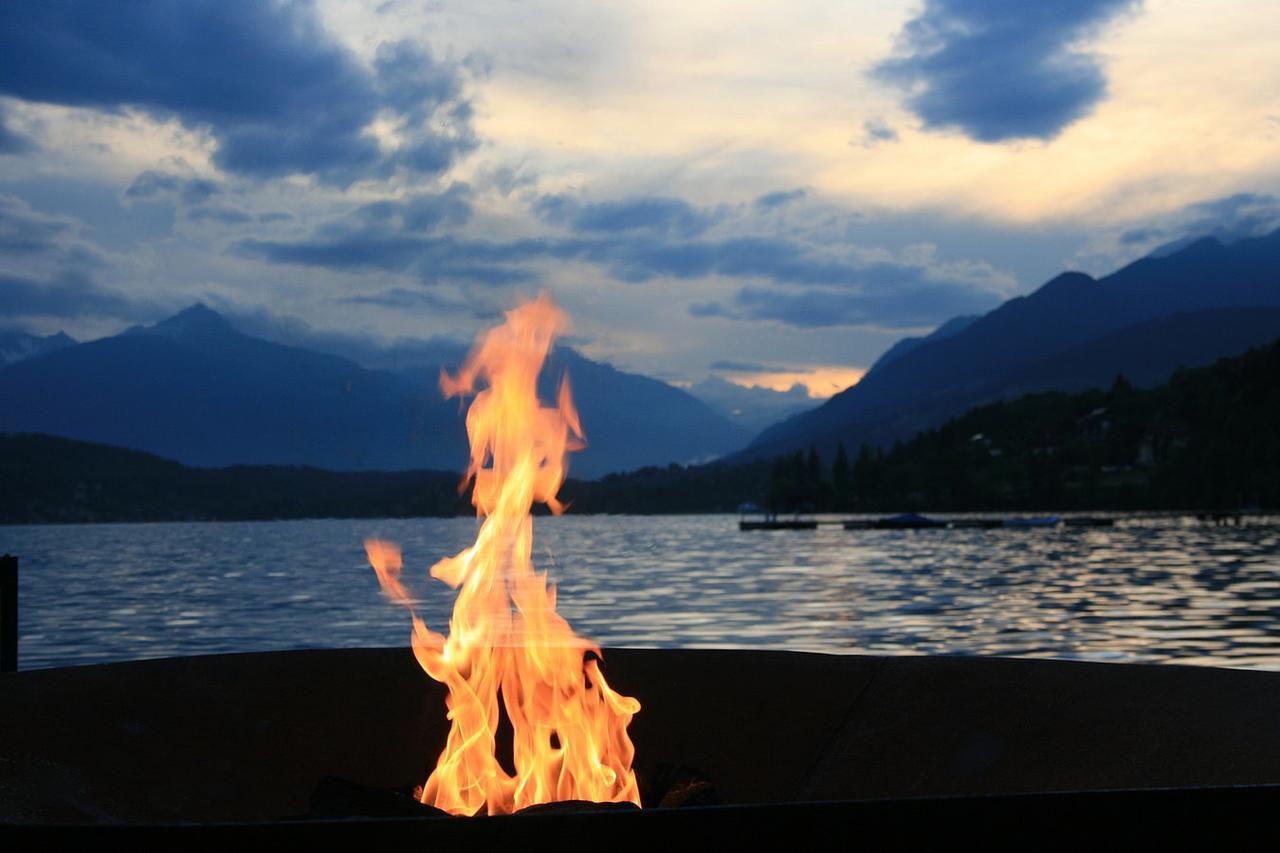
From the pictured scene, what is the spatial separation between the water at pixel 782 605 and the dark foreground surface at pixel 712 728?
51.5ft

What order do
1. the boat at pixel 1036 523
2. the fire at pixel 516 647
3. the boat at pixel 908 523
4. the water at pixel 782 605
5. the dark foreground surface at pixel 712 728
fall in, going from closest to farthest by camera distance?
1. the dark foreground surface at pixel 712 728
2. the fire at pixel 516 647
3. the water at pixel 782 605
4. the boat at pixel 1036 523
5. the boat at pixel 908 523

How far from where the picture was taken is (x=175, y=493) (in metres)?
180

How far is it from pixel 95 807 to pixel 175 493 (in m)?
187

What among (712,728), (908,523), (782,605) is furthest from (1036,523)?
(712,728)

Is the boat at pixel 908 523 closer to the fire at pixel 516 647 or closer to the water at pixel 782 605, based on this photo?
the water at pixel 782 605

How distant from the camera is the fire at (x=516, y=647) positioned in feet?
17.0

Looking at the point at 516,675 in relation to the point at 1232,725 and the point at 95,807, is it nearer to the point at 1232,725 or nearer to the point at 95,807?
the point at 95,807

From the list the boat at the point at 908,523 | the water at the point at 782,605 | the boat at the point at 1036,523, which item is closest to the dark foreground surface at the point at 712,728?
the water at the point at 782,605

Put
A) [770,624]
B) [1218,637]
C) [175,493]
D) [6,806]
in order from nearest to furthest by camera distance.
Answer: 1. [6,806]
2. [1218,637]
3. [770,624]
4. [175,493]

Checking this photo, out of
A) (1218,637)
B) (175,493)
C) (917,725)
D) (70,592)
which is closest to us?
(917,725)

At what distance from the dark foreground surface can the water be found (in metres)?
15.7

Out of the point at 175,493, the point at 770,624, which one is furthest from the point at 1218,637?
the point at 175,493

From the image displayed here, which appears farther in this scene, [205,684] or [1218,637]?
[1218,637]

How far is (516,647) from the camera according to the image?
5594mm
